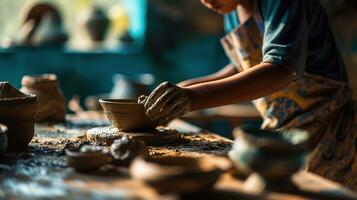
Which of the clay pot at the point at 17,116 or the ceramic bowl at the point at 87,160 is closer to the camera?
the ceramic bowl at the point at 87,160

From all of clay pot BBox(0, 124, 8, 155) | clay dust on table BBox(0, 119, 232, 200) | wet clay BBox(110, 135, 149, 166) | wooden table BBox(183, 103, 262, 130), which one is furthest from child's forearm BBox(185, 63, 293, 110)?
wooden table BBox(183, 103, 262, 130)

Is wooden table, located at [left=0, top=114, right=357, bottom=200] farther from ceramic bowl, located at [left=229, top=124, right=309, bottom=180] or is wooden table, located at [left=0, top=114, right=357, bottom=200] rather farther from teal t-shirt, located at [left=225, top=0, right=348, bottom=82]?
teal t-shirt, located at [left=225, top=0, right=348, bottom=82]

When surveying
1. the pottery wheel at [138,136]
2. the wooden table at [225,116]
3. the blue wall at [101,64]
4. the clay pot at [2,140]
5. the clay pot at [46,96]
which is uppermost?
the blue wall at [101,64]

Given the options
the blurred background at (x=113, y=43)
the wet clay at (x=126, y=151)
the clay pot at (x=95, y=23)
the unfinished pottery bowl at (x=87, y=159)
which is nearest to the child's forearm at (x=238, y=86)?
the wet clay at (x=126, y=151)

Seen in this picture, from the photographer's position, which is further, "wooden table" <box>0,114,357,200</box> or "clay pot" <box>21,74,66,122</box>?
"clay pot" <box>21,74,66,122</box>

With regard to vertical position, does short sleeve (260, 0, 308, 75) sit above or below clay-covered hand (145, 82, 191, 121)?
above

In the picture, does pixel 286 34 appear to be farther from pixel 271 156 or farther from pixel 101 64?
pixel 101 64

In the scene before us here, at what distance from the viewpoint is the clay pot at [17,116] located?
2180mm

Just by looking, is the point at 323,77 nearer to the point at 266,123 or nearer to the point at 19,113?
the point at 266,123

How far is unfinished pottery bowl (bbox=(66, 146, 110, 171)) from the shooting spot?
1854 millimetres

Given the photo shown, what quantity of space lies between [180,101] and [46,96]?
3.96ft

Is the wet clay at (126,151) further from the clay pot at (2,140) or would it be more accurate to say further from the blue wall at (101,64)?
the blue wall at (101,64)

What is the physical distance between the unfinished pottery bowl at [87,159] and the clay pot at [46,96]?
134 centimetres

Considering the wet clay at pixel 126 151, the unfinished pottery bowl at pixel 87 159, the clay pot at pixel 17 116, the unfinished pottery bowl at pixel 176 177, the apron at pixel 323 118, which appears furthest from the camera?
the apron at pixel 323 118
